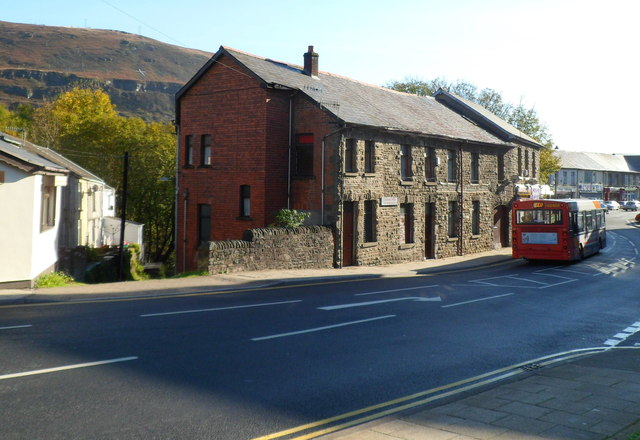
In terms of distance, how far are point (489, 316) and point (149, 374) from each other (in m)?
8.70

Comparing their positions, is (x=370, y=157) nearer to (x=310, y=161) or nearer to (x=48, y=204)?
(x=310, y=161)

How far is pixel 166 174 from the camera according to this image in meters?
47.0

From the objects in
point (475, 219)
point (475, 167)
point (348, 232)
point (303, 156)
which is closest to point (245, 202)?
point (303, 156)

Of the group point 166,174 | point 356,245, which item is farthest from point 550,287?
point 166,174

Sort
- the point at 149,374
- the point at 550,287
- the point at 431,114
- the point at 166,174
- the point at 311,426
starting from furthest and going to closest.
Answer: the point at 166,174 → the point at 431,114 → the point at 550,287 → the point at 149,374 → the point at 311,426

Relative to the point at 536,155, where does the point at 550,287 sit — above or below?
below

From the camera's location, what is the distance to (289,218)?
2492cm

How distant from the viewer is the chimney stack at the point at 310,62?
2958 cm

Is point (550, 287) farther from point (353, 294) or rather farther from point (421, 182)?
point (421, 182)

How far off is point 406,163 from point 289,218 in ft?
27.5

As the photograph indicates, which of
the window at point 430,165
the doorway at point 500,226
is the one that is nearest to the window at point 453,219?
the window at point 430,165

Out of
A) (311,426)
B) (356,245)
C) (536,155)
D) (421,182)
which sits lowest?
(311,426)

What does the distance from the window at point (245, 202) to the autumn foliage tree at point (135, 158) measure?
19.9 meters

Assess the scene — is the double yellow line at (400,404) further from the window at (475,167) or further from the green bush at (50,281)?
the window at (475,167)
